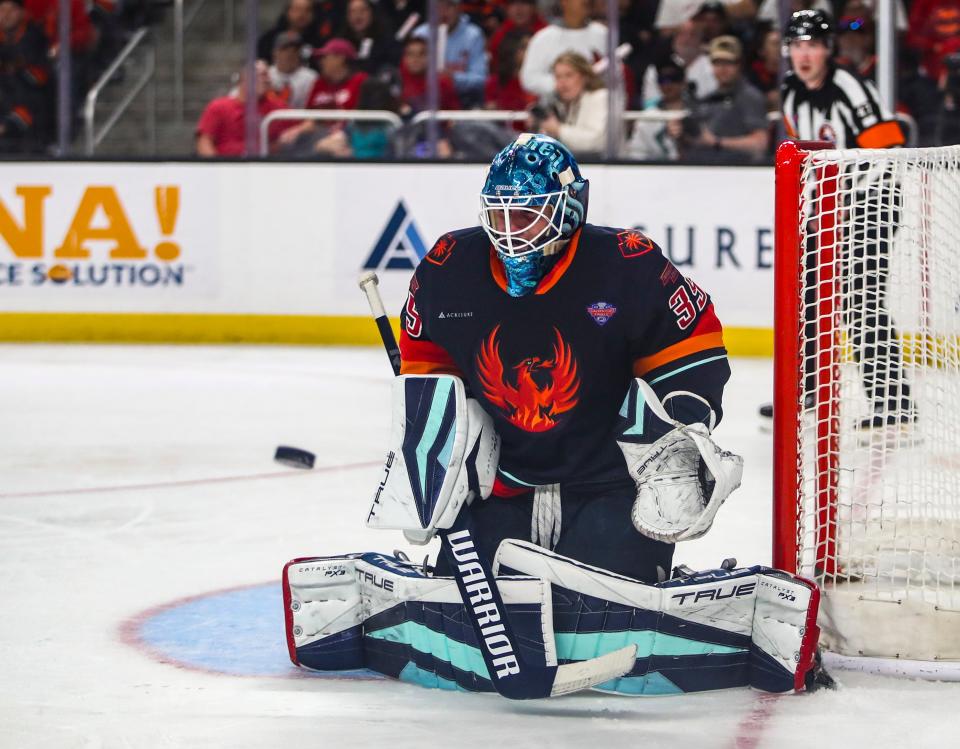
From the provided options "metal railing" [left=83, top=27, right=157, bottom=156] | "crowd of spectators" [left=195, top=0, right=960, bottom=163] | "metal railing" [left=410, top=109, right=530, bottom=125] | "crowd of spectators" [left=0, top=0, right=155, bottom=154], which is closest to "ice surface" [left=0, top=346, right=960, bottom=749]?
"crowd of spectators" [left=195, top=0, right=960, bottom=163]

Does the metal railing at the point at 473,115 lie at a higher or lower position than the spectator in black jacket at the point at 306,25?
lower

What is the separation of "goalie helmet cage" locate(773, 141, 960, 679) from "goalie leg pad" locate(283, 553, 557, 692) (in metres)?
0.47

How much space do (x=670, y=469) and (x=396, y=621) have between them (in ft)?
1.63

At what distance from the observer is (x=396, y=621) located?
8.41 ft

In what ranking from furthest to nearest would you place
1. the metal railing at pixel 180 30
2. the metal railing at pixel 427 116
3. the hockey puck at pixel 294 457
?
the metal railing at pixel 180 30
the metal railing at pixel 427 116
the hockey puck at pixel 294 457

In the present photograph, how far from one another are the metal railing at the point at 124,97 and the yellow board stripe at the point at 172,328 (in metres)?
0.82

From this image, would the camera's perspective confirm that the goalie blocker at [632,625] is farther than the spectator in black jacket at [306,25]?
No

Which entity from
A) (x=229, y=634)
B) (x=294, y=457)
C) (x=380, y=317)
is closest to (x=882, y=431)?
(x=380, y=317)

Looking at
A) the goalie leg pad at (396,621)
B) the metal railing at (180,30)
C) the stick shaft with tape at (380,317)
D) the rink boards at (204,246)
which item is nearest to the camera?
the goalie leg pad at (396,621)

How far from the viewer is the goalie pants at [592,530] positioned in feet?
8.39

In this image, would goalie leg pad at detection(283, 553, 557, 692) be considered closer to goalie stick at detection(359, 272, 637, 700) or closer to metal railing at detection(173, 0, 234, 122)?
goalie stick at detection(359, 272, 637, 700)

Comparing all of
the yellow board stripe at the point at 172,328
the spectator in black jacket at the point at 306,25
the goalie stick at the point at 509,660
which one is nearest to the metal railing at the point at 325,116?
the spectator in black jacket at the point at 306,25

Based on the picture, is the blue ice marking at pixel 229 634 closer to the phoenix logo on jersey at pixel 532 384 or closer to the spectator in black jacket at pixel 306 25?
the phoenix logo on jersey at pixel 532 384

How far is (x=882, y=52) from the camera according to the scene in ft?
24.0
